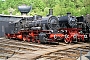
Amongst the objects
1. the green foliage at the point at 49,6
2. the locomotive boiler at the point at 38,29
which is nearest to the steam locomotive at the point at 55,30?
the locomotive boiler at the point at 38,29

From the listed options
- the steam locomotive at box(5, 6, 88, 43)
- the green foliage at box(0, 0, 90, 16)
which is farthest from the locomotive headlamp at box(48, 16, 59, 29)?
the green foliage at box(0, 0, 90, 16)

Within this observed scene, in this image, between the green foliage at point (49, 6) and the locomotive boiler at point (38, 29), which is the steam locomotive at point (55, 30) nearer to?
the locomotive boiler at point (38, 29)

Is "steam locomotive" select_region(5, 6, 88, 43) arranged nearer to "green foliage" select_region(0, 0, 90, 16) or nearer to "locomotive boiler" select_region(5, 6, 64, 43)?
"locomotive boiler" select_region(5, 6, 64, 43)

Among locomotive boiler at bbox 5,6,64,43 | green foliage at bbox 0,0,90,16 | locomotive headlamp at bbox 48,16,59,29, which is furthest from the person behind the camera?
green foliage at bbox 0,0,90,16

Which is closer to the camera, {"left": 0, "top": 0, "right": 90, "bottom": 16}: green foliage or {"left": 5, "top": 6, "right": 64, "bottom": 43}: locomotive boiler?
{"left": 5, "top": 6, "right": 64, "bottom": 43}: locomotive boiler

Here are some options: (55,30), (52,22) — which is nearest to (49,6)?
Answer: (52,22)

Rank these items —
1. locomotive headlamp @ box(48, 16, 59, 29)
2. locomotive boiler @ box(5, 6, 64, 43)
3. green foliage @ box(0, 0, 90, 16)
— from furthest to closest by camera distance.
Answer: green foliage @ box(0, 0, 90, 16) → locomotive headlamp @ box(48, 16, 59, 29) → locomotive boiler @ box(5, 6, 64, 43)

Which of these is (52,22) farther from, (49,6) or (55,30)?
(49,6)

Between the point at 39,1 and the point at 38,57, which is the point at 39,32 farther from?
the point at 39,1

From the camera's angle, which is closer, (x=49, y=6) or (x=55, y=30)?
(x=55, y=30)

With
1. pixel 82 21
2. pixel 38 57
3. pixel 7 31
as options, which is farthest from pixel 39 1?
pixel 38 57

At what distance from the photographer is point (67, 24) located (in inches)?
660

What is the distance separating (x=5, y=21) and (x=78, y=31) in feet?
35.8

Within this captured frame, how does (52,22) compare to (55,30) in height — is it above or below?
above
